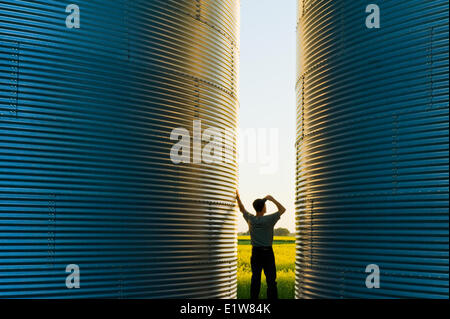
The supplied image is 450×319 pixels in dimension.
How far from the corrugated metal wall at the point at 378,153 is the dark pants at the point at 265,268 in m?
0.48

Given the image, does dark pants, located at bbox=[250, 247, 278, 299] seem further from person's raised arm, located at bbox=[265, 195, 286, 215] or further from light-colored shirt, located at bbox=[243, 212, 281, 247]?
person's raised arm, located at bbox=[265, 195, 286, 215]

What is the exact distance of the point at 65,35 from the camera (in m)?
5.44

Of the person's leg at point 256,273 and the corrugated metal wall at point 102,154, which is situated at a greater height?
the corrugated metal wall at point 102,154

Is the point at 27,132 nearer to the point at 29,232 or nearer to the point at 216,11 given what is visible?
the point at 29,232

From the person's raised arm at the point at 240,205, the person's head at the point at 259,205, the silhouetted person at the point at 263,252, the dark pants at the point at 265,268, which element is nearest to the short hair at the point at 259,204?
the person's head at the point at 259,205

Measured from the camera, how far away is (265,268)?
6434 millimetres

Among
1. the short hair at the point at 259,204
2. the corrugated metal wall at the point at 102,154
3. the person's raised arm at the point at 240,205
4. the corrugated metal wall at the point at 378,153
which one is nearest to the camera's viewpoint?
the corrugated metal wall at the point at 378,153

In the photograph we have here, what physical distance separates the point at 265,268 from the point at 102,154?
2.70 metres

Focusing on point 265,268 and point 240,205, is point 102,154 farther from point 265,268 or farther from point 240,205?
point 240,205

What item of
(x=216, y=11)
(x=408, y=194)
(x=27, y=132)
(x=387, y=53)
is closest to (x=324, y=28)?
(x=387, y=53)

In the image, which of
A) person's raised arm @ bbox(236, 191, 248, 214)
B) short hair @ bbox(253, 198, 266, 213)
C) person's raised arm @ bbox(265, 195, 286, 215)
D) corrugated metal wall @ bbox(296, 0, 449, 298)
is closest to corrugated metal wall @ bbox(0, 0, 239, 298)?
person's raised arm @ bbox(236, 191, 248, 214)

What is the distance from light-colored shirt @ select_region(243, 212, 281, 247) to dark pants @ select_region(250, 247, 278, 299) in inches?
3.5

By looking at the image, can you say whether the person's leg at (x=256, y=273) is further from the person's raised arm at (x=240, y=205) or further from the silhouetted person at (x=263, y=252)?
the person's raised arm at (x=240, y=205)

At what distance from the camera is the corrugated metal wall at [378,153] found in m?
4.65
